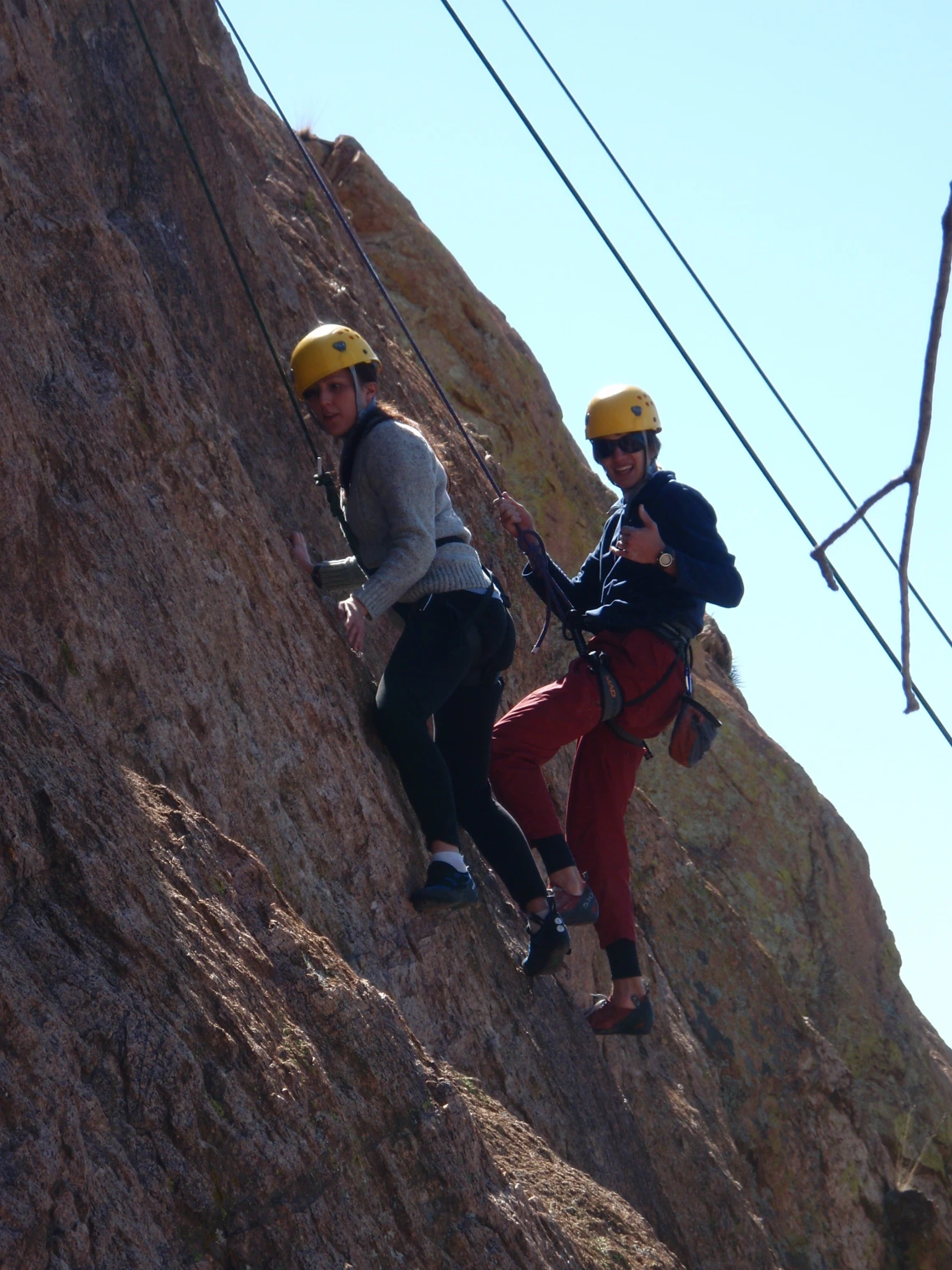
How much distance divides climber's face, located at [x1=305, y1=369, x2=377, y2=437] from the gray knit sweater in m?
0.18

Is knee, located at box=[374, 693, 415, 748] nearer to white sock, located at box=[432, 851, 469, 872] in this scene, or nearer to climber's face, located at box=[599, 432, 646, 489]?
white sock, located at box=[432, 851, 469, 872]

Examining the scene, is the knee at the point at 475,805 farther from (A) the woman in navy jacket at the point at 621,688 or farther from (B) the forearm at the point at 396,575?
(B) the forearm at the point at 396,575

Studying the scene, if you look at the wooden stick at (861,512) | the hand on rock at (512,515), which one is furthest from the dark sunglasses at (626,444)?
the wooden stick at (861,512)

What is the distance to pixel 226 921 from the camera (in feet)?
13.3

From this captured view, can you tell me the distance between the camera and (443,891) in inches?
224

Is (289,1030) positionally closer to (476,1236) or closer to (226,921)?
(226,921)

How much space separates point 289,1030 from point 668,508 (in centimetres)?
333

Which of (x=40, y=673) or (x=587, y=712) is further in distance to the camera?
(x=587, y=712)

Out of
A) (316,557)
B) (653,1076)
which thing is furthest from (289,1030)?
(653,1076)

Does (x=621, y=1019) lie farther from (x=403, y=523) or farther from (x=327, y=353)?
(x=327, y=353)

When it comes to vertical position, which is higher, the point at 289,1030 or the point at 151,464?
the point at 151,464

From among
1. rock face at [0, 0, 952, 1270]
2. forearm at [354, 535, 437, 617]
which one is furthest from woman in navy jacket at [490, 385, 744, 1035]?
forearm at [354, 535, 437, 617]

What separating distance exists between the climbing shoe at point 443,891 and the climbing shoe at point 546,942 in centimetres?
42

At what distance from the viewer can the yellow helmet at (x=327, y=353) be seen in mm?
5918
